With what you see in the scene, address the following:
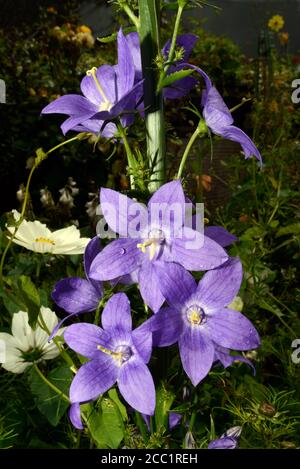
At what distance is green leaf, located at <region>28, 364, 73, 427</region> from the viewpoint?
69cm

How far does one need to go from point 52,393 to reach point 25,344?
7cm

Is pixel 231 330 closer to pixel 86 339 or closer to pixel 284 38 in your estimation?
pixel 86 339

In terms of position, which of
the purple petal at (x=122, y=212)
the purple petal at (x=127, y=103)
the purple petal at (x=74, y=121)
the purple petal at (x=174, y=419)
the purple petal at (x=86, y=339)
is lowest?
the purple petal at (x=174, y=419)

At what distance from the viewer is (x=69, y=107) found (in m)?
0.48

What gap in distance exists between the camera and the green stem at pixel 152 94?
452 mm

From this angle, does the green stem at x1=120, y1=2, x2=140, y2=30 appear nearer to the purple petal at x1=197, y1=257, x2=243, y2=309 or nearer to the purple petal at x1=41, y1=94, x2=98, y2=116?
the purple petal at x1=41, y1=94, x2=98, y2=116

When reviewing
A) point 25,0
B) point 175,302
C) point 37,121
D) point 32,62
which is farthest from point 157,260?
point 25,0

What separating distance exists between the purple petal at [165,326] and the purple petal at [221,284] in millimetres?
30

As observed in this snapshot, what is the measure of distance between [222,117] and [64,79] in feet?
4.99

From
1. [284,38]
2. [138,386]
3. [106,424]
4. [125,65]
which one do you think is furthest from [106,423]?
[284,38]

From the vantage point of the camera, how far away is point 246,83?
233 cm

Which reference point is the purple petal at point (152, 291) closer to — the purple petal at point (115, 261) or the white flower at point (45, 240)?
the purple petal at point (115, 261)

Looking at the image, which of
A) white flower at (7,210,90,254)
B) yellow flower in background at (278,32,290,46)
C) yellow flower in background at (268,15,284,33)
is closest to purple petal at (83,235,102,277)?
white flower at (7,210,90,254)

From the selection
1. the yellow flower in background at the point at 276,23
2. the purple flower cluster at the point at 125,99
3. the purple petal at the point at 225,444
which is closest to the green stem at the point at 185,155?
the purple flower cluster at the point at 125,99
